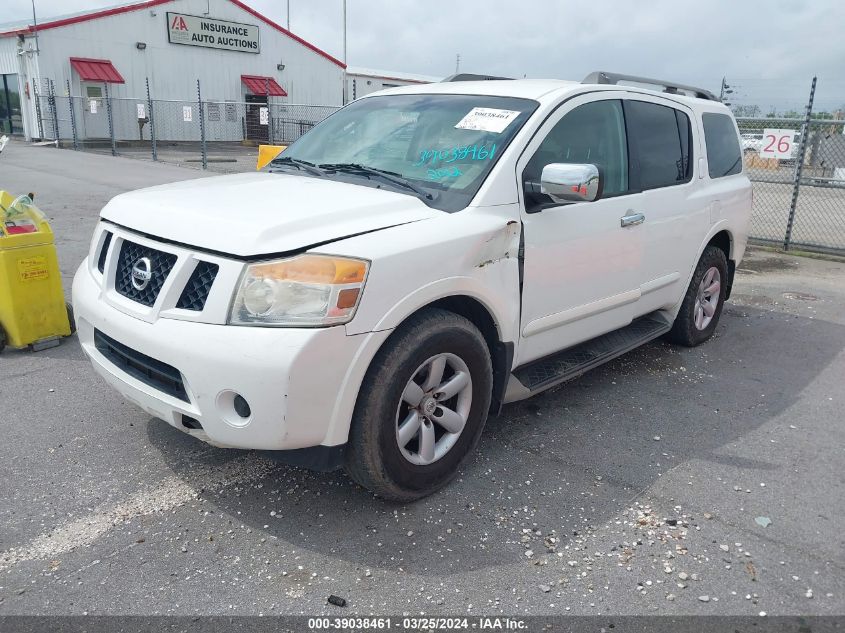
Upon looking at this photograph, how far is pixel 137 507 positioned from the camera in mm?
3021

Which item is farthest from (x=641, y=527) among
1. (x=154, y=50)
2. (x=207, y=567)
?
(x=154, y=50)

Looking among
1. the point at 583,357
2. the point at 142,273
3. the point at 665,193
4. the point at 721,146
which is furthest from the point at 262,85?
the point at 142,273

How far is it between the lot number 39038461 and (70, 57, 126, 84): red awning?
2388 centimetres

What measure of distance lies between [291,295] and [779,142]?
1159 cm

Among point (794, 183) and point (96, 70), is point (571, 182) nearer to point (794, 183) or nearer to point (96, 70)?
point (794, 183)

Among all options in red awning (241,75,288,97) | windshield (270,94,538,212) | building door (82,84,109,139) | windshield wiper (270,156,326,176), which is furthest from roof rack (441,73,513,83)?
red awning (241,75,288,97)

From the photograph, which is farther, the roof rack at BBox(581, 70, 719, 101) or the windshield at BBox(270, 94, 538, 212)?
the roof rack at BBox(581, 70, 719, 101)

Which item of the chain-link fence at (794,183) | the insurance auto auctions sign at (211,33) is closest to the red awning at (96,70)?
the insurance auto auctions sign at (211,33)

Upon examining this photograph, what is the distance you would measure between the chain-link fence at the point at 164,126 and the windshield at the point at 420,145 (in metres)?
16.2

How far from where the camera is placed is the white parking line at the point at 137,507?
2721 millimetres

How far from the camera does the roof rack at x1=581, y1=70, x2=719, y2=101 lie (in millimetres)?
4238

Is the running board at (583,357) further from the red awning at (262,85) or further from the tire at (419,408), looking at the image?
the red awning at (262,85)

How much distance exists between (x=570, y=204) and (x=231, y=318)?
6.34 feet

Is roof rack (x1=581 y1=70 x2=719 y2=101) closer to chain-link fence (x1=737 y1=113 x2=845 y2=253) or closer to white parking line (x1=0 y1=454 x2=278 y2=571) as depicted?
chain-link fence (x1=737 y1=113 x2=845 y2=253)
